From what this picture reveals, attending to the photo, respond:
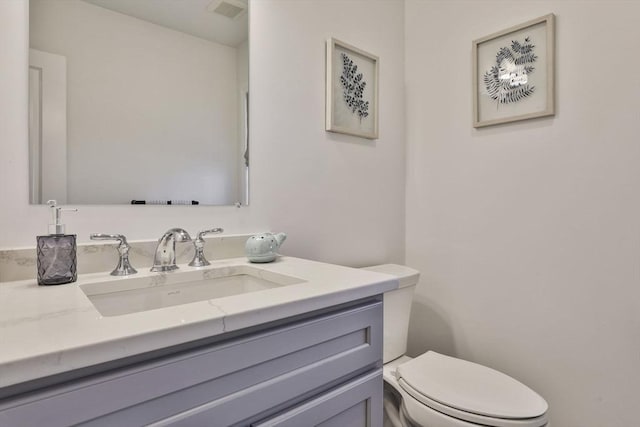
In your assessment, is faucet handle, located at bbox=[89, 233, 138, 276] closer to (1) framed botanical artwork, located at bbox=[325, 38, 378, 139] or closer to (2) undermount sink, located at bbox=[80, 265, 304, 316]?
(2) undermount sink, located at bbox=[80, 265, 304, 316]

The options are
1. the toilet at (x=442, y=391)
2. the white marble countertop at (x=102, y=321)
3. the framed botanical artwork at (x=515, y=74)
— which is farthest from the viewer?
the framed botanical artwork at (x=515, y=74)

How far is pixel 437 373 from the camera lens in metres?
1.17

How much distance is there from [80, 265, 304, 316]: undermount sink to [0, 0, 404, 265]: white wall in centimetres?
19

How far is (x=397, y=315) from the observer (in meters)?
1.35

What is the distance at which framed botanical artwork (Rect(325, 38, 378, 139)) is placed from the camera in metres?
1.41

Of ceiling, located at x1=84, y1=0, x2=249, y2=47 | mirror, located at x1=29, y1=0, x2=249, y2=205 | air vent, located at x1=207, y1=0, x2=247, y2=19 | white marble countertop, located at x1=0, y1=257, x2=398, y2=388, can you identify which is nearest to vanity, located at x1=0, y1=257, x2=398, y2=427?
white marble countertop, located at x1=0, y1=257, x2=398, y2=388

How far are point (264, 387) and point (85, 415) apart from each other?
253 mm

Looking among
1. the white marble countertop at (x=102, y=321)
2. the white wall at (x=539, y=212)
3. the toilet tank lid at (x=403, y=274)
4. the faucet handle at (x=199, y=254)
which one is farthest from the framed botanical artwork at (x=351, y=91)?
the white marble countertop at (x=102, y=321)

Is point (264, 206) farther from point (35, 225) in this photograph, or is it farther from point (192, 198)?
point (35, 225)

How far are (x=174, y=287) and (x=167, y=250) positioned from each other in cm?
11

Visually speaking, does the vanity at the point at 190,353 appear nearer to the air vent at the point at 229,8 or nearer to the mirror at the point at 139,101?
the mirror at the point at 139,101

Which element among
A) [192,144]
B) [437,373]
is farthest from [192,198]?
[437,373]

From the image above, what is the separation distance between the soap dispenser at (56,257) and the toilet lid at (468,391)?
102 cm

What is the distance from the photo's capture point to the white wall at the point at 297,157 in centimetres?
81
